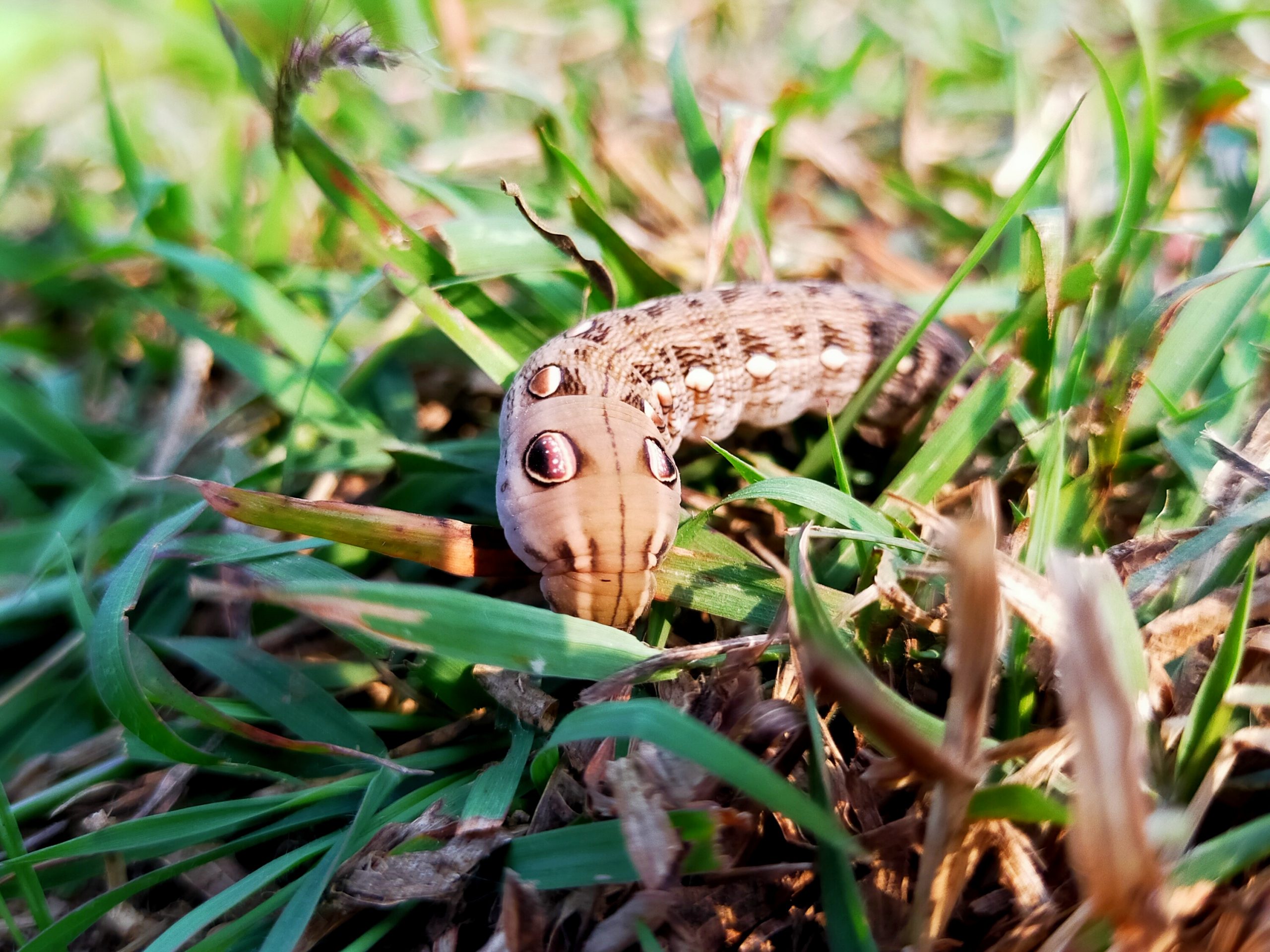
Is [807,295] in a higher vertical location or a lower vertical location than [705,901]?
higher

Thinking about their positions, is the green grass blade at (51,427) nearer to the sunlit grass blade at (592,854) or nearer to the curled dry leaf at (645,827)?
the sunlit grass blade at (592,854)

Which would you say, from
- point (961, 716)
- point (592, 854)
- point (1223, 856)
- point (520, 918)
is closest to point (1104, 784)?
point (961, 716)

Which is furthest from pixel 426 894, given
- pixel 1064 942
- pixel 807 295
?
pixel 807 295

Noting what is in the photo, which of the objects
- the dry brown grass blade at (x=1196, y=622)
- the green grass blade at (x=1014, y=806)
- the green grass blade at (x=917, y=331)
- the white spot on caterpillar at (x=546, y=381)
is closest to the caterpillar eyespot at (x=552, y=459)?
the white spot on caterpillar at (x=546, y=381)

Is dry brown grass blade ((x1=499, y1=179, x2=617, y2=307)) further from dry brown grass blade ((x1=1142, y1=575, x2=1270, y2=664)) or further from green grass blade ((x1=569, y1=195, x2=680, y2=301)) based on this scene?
dry brown grass blade ((x1=1142, y1=575, x2=1270, y2=664))

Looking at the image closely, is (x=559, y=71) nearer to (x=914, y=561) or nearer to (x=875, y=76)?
(x=875, y=76)

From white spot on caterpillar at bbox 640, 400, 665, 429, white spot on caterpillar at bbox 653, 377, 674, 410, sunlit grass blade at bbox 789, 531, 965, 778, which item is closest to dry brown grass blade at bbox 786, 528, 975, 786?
sunlit grass blade at bbox 789, 531, 965, 778

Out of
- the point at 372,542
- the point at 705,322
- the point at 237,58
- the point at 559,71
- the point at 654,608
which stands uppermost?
the point at 559,71
